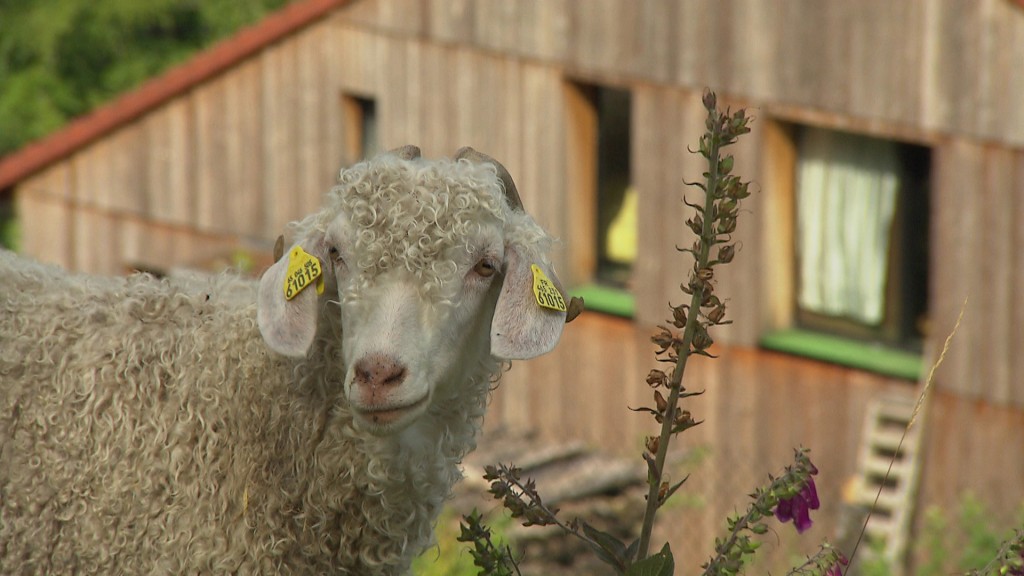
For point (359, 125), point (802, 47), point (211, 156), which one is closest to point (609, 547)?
point (802, 47)

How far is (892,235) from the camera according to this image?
1188 cm

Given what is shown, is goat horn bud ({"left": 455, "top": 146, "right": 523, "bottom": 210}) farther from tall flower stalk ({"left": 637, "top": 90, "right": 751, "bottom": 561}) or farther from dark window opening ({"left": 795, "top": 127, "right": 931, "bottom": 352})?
dark window opening ({"left": 795, "top": 127, "right": 931, "bottom": 352})

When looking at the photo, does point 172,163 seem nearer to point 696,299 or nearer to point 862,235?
point 862,235

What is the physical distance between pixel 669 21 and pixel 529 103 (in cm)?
155

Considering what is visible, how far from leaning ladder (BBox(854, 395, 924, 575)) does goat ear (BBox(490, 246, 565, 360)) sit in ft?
25.5

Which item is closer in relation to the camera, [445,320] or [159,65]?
[445,320]

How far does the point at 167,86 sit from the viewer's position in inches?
618

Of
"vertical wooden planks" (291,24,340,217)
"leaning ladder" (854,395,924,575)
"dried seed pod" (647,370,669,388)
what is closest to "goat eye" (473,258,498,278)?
"dried seed pod" (647,370,669,388)

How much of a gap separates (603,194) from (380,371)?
32.9ft

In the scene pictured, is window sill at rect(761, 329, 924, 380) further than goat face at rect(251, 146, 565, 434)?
Yes

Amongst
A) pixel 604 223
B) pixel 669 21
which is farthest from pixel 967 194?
pixel 604 223

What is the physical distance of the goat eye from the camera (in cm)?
382

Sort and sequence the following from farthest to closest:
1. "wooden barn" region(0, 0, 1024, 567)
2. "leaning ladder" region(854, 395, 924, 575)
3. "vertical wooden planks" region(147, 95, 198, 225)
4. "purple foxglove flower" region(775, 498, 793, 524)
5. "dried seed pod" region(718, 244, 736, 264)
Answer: "vertical wooden planks" region(147, 95, 198, 225) → "leaning ladder" region(854, 395, 924, 575) → "wooden barn" region(0, 0, 1024, 567) → "purple foxglove flower" region(775, 498, 793, 524) → "dried seed pod" region(718, 244, 736, 264)

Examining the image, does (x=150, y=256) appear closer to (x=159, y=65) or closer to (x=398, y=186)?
(x=159, y=65)
